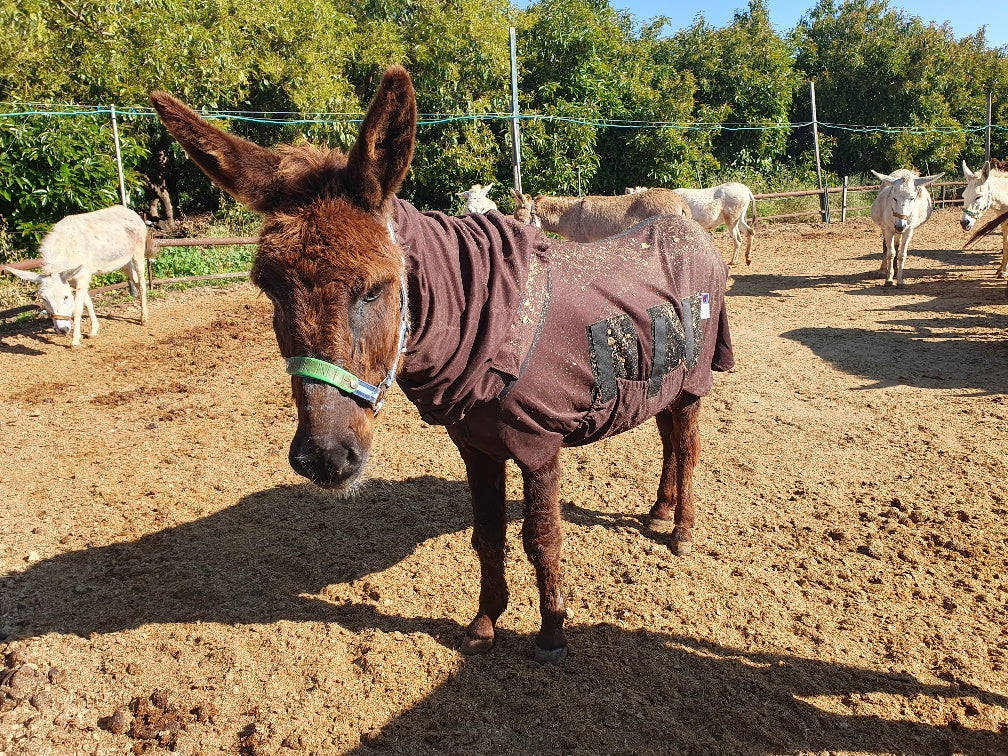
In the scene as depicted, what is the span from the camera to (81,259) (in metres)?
8.59

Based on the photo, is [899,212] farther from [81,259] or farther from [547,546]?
[81,259]

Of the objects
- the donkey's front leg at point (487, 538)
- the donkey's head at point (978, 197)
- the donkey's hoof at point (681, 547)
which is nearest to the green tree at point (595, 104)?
the donkey's head at point (978, 197)

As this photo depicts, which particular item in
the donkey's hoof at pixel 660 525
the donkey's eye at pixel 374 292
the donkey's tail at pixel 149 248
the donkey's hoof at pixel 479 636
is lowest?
the donkey's hoof at pixel 479 636

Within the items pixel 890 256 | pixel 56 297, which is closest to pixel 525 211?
pixel 890 256

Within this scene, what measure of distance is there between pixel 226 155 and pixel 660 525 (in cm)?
321

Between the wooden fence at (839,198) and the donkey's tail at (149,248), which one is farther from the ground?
the wooden fence at (839,198)

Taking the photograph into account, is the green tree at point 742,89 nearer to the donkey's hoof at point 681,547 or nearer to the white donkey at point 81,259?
the white donkey at point 81,259

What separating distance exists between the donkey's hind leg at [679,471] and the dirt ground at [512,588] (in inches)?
5.5

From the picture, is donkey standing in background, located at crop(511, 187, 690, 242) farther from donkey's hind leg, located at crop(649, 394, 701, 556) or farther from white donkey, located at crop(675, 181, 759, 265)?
donkey's hind leg, located at crop(649, 394, 701, 556)

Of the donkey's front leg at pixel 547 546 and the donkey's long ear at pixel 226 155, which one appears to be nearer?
the donkey's long ear at pixel 226 155

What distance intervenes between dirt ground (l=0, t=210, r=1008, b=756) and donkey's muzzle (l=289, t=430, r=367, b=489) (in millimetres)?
1279

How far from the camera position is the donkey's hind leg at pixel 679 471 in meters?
3.70

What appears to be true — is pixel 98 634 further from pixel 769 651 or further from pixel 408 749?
pixel 769 651

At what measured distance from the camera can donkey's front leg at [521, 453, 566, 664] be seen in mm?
2693
